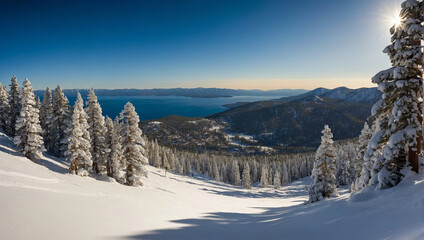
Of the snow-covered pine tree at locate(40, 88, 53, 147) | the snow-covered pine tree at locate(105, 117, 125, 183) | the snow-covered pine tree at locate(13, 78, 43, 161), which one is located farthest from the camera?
the snow-covered pine tree at locate(40, 88, 53, 147)

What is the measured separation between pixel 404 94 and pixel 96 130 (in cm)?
3557

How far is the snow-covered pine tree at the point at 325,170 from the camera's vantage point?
920 inches

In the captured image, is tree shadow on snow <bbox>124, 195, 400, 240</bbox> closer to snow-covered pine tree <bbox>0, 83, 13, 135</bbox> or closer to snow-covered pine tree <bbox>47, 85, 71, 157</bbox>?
snow-covered pine tree <bbox>47, 85, 71, 157</bbox>

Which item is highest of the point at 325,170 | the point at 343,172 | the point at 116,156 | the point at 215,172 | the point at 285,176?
the point at 325,170

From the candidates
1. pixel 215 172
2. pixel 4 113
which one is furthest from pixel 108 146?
pixel 215 172

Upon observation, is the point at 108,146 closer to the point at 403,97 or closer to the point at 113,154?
the point at 113,154

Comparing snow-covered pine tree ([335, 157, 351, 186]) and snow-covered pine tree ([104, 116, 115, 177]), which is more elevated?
snow-covered pine tree ([104, 116, 115, 177])

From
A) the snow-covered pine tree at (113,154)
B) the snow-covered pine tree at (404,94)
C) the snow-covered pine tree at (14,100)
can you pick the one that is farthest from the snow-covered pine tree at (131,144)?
the snow-covered pine tree at (404,94)

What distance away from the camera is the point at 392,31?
11.6 m

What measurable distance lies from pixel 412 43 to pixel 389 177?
24.0 feet

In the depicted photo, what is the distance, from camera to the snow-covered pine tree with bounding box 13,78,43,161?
2556 cm

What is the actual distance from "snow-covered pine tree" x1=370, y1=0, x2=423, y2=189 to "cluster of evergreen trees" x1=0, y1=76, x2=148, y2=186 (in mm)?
26344

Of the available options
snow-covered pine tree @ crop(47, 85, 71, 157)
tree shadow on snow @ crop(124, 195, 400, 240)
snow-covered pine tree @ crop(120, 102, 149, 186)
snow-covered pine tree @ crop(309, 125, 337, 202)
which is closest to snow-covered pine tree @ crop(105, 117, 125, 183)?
snow-covered pine tree @ crop(120, 102, 149, 186)

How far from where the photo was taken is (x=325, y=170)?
78.2ft
